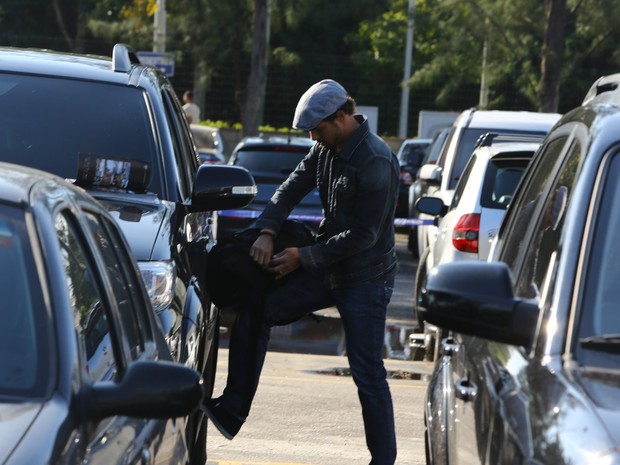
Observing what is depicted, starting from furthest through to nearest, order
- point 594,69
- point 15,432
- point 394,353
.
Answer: point 594,69
point 394,353
point 15,432

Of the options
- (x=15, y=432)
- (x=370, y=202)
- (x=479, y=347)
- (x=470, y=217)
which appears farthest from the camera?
(x=470, y=217)

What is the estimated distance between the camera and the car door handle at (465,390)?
4.26m

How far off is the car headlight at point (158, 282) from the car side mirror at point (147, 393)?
7.78 ft

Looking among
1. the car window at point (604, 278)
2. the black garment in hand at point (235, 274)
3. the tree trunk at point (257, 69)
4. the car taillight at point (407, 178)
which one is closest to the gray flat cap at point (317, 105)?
the black garment in hand at point (235, 274)

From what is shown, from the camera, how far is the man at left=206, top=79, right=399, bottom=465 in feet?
22.1

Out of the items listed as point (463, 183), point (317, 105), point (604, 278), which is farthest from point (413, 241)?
point (604, 278)

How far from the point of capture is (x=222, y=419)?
7117mm

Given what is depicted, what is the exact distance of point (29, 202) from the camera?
3783mm

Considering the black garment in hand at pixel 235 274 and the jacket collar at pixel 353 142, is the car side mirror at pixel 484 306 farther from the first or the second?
the black garment in hand at pixel 235 274

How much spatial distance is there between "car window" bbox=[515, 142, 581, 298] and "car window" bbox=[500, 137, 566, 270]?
0.23m

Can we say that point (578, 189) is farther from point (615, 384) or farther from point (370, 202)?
point (370, 202)

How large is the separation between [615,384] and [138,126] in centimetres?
413

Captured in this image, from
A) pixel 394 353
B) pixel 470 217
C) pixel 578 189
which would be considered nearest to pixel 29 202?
pixel 578 189

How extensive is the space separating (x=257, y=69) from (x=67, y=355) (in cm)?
3115
